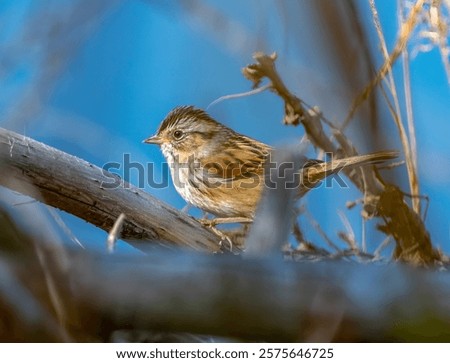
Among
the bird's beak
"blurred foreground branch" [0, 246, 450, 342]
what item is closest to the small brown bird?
the bird's beak

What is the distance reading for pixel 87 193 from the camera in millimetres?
1114

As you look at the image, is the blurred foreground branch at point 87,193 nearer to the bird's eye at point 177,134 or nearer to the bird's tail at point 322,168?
the bird's tail at point 322,168

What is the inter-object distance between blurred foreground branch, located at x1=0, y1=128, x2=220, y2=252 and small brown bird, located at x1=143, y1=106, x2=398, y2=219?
0.27 m

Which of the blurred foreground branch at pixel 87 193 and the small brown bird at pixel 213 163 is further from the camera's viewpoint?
the small brown bird at pixel 213 163

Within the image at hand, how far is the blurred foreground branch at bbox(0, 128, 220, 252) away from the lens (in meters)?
1.05

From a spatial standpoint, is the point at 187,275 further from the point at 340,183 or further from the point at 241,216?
the point at 241,216

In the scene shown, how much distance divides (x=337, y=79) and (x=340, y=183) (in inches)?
30.9

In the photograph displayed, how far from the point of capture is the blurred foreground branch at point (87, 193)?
1049mm

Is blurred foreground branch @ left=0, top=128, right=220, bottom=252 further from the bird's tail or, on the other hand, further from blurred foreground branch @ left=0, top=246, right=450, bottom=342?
blurred foreground branch @ left=0, top=246, right=450, bottom=342

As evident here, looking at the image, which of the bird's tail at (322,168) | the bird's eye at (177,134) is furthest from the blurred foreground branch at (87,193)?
the bird's eye at (177,134)

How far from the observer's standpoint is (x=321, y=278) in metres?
0.48

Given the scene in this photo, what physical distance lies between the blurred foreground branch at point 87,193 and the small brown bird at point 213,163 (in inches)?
10.5

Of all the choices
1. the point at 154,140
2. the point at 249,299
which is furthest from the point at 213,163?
the point at 249,299

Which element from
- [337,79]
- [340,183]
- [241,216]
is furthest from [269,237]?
[241,216]
